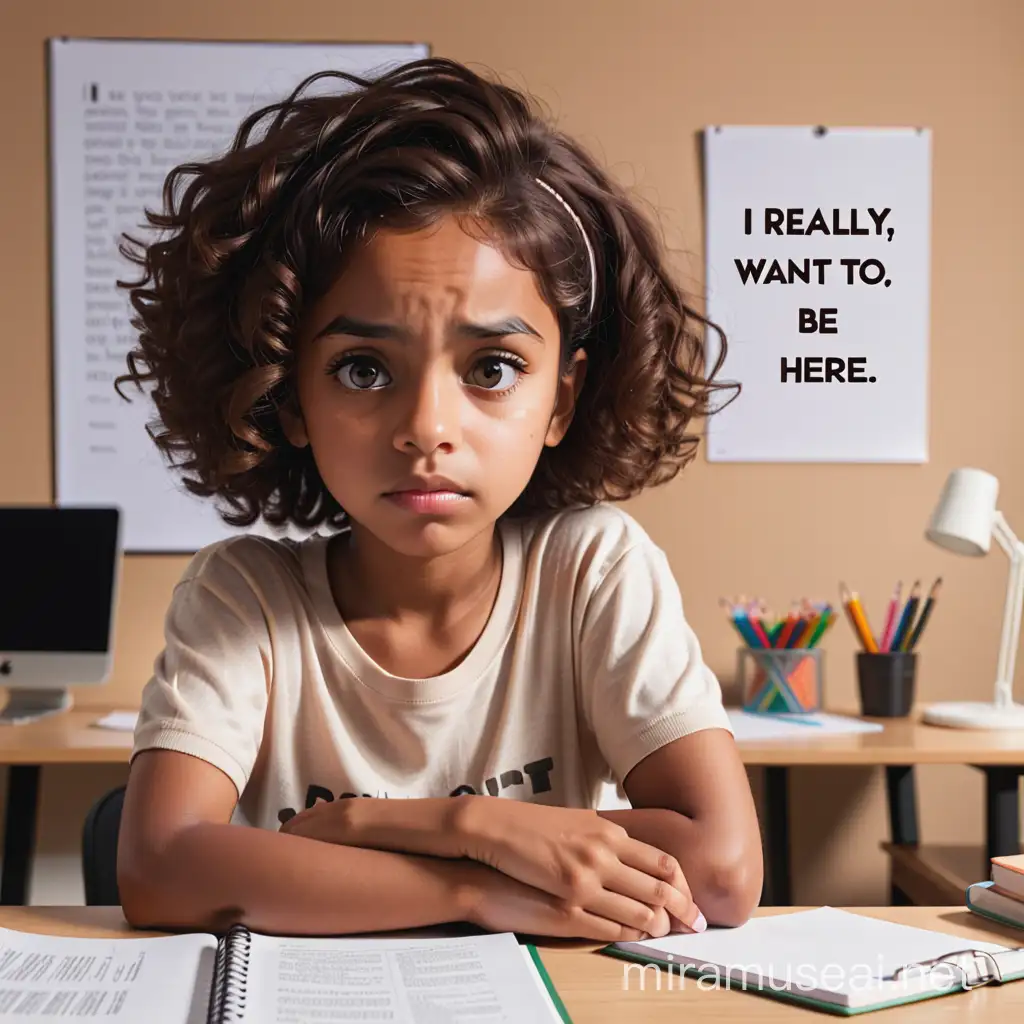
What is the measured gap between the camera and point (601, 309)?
3.79 feet

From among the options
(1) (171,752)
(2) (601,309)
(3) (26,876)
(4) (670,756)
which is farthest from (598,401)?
(3) (26,876)

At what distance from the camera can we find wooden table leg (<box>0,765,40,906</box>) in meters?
2.06

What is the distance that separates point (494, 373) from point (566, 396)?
0.20 meters

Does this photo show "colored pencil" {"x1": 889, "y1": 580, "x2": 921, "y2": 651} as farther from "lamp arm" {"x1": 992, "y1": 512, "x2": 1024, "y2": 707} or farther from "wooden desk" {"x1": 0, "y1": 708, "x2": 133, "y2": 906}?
"wooden desk" {"x1": 0, "y1": 708, "x2": 133, "y2": 906}

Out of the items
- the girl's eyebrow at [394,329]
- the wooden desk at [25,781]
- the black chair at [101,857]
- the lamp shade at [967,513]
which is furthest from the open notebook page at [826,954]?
the lamp shade at [967,513]

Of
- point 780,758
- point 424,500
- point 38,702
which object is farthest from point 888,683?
point 38,702

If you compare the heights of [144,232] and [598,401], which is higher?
[144,232]

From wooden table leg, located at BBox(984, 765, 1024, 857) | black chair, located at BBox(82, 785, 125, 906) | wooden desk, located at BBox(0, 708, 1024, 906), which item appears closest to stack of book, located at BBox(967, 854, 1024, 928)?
black chair, located at BBox(82, 785, 125, 906)

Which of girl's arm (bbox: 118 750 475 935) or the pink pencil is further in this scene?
the pink pencil

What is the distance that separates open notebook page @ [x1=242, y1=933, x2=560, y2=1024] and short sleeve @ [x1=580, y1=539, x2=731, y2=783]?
10.7 inches

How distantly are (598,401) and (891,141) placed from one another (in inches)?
59.9

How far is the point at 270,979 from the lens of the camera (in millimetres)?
683

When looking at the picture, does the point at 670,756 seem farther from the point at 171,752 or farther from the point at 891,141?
the point at 891,141

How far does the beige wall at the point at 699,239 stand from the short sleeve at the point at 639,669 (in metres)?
1.32
